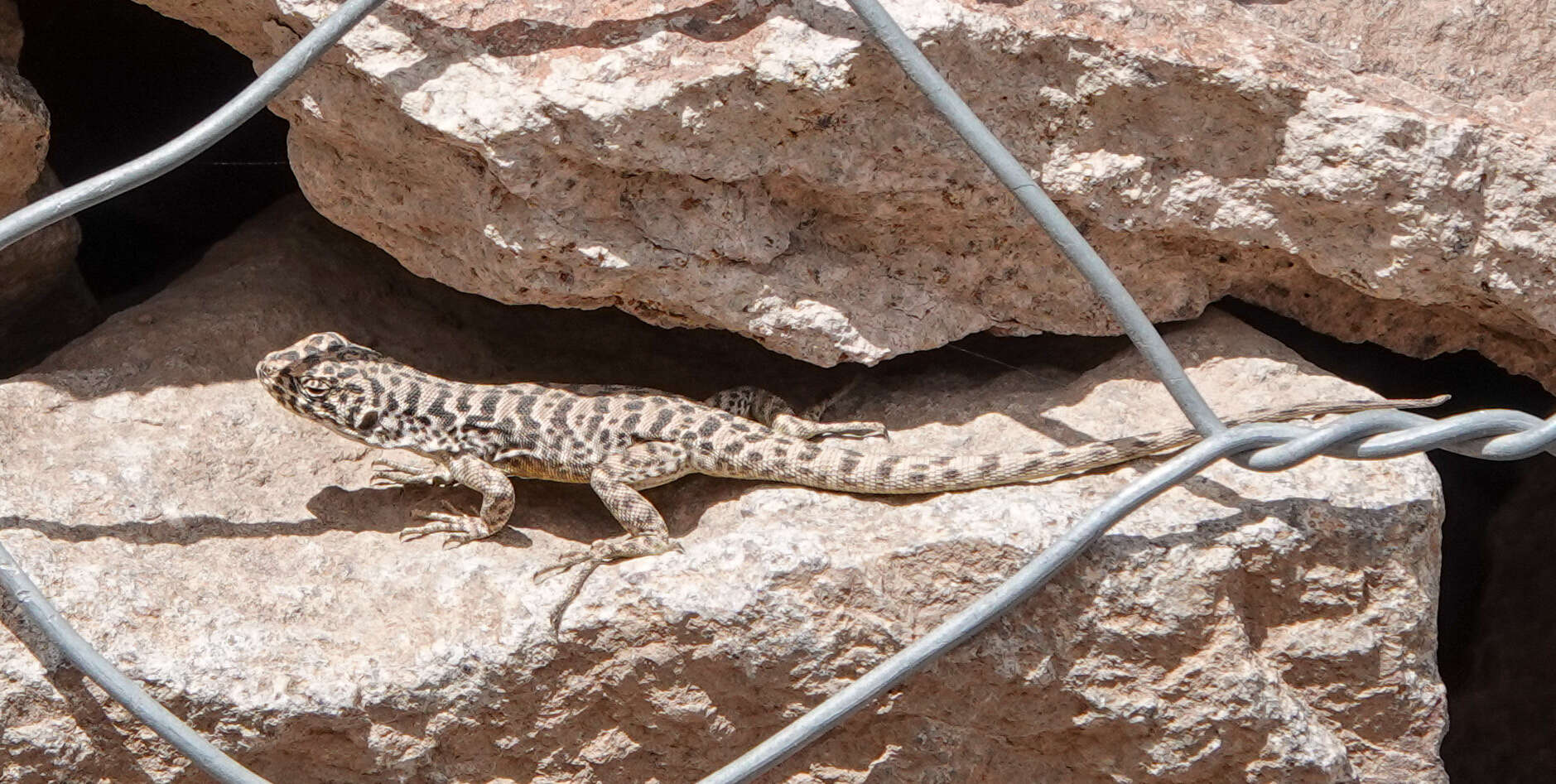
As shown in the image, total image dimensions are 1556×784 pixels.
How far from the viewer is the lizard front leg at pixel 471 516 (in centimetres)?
334

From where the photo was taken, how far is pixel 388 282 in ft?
13.3

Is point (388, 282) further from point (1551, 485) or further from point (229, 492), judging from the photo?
point (1551, 485)

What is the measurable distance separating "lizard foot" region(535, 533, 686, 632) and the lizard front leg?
0.24 meters

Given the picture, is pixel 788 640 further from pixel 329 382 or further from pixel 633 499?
pixel 329 382

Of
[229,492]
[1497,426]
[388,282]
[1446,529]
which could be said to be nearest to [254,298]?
[388,282]

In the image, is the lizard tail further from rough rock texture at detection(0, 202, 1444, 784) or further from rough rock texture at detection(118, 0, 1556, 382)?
rough rock texture at detection(118, 0, 1556, 382)

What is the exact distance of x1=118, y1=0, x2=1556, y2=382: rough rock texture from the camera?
288 cm

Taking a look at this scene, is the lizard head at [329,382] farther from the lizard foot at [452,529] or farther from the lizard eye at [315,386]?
the lizard foot at [452,529]

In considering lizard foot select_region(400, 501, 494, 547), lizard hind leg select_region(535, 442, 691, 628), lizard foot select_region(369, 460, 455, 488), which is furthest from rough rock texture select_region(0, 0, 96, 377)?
lizard hind leg select_region(535, 442, 691, 628)

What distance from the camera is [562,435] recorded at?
353 cm

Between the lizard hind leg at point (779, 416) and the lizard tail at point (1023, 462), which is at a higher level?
the lizard tail at point (1023, 462)

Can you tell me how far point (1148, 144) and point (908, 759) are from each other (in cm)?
142

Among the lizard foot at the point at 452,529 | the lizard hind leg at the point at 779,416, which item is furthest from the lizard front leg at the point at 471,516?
the lizard hind leg at the point at 779,416

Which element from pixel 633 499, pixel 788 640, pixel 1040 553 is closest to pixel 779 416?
pixel 633 499
